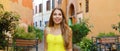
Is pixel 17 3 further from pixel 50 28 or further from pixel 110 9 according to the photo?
pixel 50 28

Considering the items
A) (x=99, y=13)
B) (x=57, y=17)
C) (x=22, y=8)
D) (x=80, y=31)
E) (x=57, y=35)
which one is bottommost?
(x=80, y=31)

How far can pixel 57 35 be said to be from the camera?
16.8 ft

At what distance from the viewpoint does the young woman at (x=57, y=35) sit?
507 centimetres

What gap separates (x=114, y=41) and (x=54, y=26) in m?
7.87

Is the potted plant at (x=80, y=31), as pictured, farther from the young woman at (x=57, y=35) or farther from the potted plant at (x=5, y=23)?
the young woman at (x=57, y=35)

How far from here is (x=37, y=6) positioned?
5950cm

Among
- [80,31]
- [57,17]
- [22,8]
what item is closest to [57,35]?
[57,17]

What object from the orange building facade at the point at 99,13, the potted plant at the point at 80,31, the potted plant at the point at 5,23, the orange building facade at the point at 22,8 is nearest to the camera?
the potted plant at the point at 5,23

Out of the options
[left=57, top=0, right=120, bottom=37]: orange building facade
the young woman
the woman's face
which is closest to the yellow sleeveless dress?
the young woman

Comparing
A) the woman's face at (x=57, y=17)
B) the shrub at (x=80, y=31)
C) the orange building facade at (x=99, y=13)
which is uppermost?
the orange building facade at (x=99, y=13)

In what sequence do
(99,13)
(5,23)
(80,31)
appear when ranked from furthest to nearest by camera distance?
(99,13) < (80,31) < (5,23)

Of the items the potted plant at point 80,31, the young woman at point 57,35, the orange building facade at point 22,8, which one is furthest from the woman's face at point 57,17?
the potted plant at point 80,31

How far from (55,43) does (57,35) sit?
0.11m

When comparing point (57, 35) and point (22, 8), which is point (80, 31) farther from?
point (57, 35)
